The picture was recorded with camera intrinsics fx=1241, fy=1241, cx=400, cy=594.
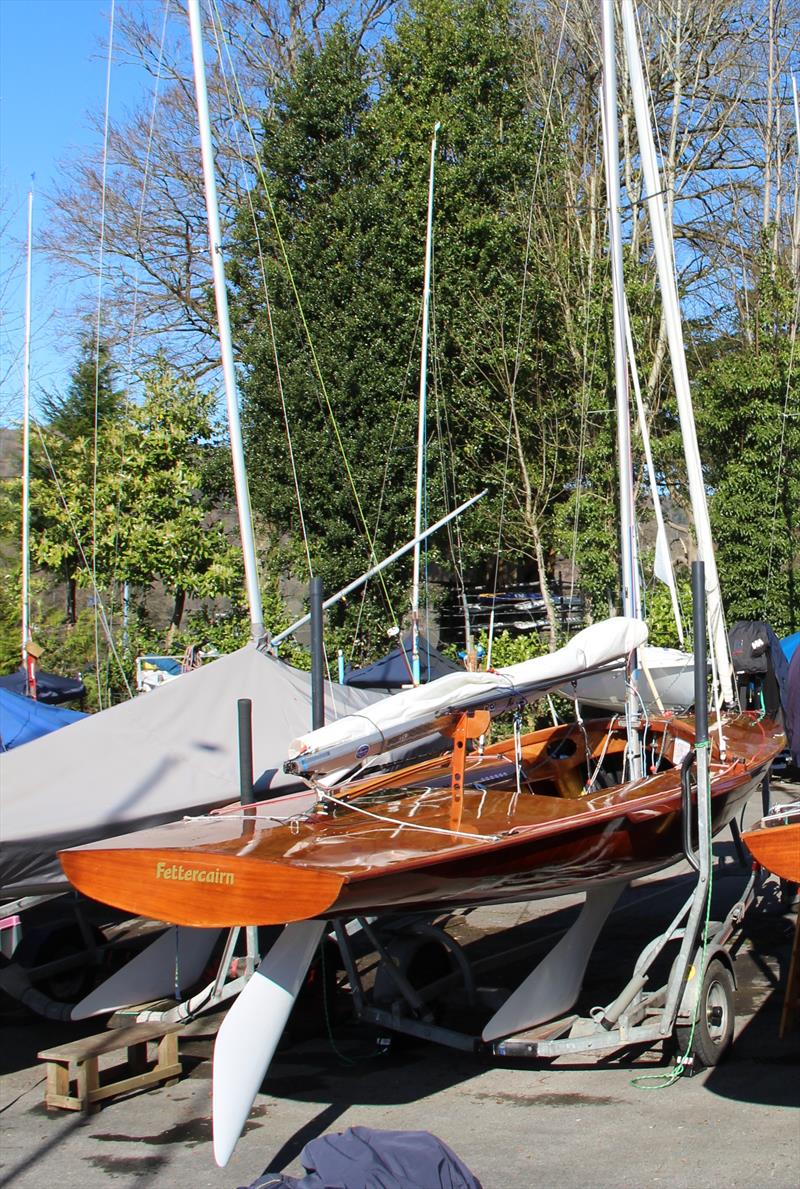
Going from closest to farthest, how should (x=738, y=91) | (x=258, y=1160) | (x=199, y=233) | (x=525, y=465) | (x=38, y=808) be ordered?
(x=258, y=1160) → (x=38, y=808) → (x=525, y=465) → (x=738, y=91) → (x=199, y=233)

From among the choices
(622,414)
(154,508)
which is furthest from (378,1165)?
(154,508)

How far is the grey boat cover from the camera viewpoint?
6.80 m

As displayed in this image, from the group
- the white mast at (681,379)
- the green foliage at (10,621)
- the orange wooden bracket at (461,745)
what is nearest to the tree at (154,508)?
the green foliage at (10,621)

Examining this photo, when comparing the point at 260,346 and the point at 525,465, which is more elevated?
the point at 260,346

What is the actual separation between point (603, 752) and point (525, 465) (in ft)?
41.4

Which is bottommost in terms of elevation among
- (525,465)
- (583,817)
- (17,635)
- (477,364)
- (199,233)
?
(583,817)

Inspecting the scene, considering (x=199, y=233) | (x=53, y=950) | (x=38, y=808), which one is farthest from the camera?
(x=199, y=233)

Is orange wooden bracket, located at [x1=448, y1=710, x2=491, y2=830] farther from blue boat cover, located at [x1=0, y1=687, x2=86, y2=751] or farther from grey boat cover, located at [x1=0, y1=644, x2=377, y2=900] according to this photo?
blue boat cover, located at [x1=0, y1=687, x2=86, y2=751]

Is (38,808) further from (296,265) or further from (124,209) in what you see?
(124,209)

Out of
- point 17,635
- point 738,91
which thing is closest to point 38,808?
point 17,635

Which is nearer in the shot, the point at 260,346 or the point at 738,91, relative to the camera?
the point at 260,346

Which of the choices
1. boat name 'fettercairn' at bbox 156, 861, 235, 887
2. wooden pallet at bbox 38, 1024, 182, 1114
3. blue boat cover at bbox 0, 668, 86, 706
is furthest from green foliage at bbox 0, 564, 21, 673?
boat name 'fettercairn' at bbox 156, 861, 235, 887

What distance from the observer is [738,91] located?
A: 23281 millimetres

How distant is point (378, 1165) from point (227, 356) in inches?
262
